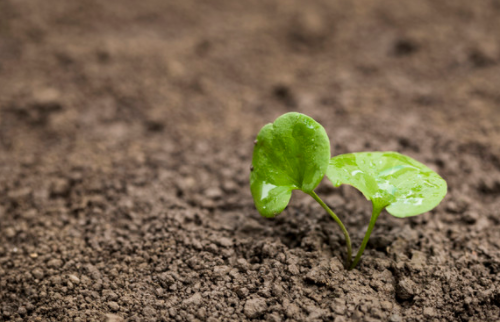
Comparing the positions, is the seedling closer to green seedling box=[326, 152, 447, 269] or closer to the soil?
green seedling box=[326, 152, 447, 269]

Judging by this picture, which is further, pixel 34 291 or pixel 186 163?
pixel 186 163

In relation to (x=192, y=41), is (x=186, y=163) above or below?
below

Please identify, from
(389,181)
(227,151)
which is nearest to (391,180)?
(389,181)

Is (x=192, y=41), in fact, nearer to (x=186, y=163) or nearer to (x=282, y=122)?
(x=186, y=163)

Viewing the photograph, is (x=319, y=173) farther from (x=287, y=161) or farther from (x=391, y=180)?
(x=391, y=180)

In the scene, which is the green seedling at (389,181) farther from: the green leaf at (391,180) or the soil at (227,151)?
the soil at (227,151)

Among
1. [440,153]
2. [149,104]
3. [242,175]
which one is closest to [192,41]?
[149,104]

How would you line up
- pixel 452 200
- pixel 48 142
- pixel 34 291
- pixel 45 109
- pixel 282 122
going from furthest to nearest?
pixel 45 109 < pixel 48 142 < pixel 452 200 < pixel 34 291 < pixel 282 122

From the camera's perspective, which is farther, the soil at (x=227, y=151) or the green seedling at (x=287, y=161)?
the soil at (x=227, y=151)

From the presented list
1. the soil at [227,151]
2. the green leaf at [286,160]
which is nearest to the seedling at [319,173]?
the green leaf at [286,160]
